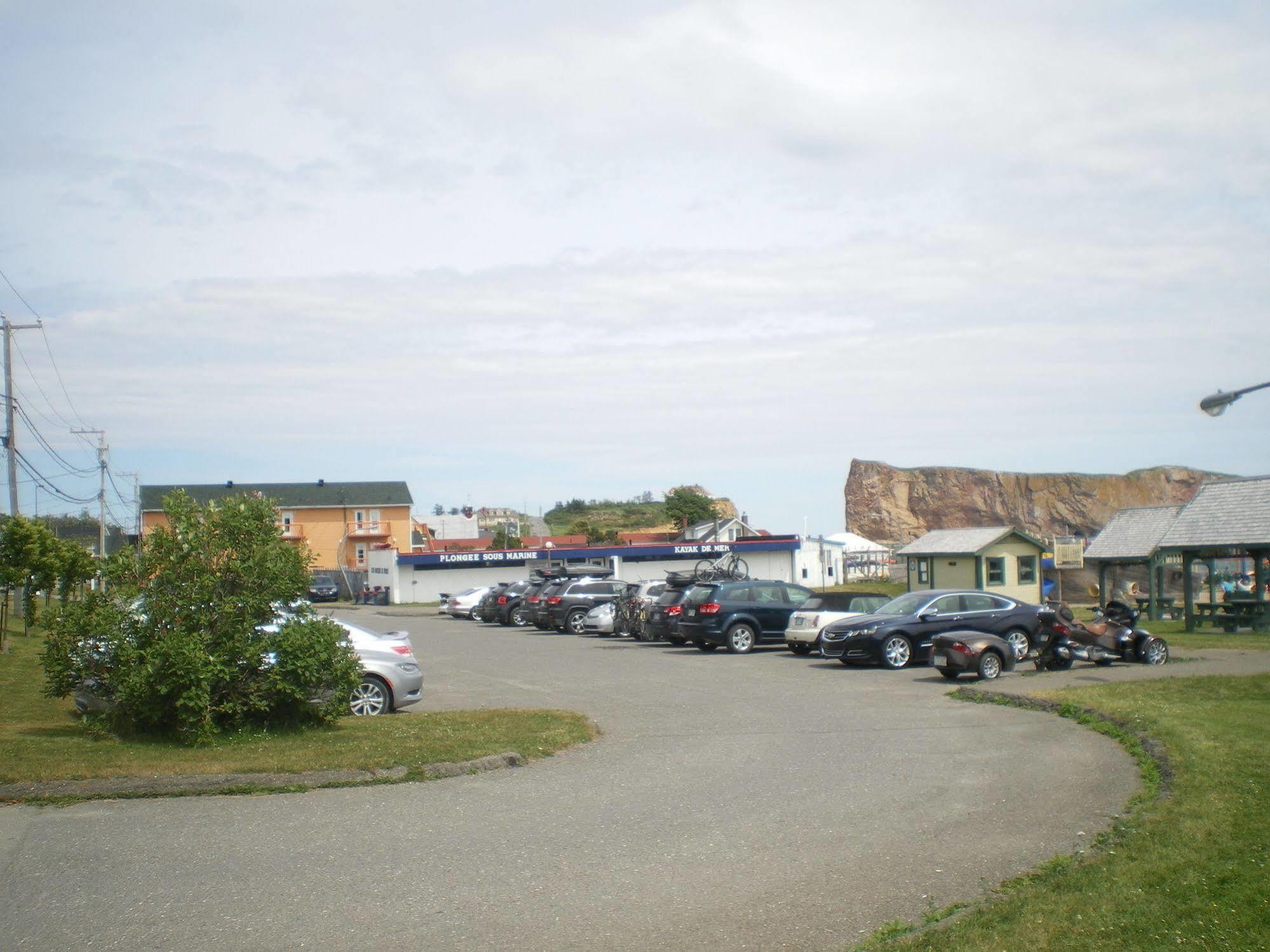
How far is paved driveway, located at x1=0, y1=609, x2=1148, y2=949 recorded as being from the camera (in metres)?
6.16

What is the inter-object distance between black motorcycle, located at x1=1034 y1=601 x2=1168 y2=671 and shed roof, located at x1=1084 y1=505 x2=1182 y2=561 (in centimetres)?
1854

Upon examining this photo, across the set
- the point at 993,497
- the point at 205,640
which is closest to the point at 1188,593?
the point at 205,640

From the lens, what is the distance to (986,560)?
4159 cm

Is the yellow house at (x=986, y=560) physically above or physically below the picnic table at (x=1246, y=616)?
above

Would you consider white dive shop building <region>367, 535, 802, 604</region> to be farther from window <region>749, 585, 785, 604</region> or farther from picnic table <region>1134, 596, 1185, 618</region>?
window <region>749, 585, 785, 604</region>

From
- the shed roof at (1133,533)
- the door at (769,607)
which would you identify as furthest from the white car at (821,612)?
the shed roof at (1133,533)

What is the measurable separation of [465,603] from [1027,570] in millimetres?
22389

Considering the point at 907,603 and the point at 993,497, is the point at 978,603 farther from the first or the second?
the point at 993,497

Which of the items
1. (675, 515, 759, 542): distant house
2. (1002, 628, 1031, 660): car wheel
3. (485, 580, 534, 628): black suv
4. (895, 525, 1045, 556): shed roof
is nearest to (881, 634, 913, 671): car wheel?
(1002, 628, 1031, 660): car wheel

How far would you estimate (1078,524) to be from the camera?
97438 millimetres

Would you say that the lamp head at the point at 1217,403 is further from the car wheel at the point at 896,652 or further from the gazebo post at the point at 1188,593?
the gazebo post at the point at 1188,593

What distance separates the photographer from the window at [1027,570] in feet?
139

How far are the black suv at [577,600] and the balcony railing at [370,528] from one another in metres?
57.7

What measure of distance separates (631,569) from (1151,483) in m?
54.8
